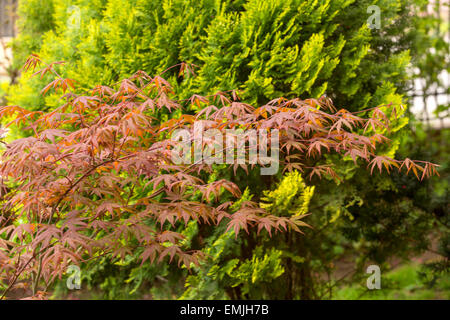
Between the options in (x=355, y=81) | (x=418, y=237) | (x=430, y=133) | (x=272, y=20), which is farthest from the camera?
(x=430, y=133)

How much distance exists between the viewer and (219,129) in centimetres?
250

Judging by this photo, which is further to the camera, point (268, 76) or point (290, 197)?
point (268, 76)

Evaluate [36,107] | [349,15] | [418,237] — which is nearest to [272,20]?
[349,15]

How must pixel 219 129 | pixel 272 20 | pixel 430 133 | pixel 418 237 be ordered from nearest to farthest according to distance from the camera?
pixel 219 129
pixel 272 20
pixel 418 237
pixel 430 133

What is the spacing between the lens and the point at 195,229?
3.38 meters

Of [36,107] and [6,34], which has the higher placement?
[6,34]

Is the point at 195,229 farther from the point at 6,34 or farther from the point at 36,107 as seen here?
the point at 6,34

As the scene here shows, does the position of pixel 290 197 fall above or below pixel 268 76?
below

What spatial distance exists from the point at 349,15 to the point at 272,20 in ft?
2.53

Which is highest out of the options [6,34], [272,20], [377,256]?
[6,34]

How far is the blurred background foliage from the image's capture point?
3.24 m

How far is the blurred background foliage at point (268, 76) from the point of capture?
3240mm

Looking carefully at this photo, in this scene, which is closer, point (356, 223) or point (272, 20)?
point (272, 20)

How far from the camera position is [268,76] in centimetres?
336
